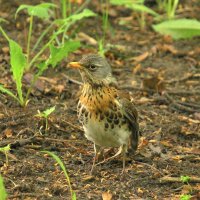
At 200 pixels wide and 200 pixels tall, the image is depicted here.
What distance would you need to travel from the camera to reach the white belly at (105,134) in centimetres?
703

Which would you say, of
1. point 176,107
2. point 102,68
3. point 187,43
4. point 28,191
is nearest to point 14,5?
point 187,43

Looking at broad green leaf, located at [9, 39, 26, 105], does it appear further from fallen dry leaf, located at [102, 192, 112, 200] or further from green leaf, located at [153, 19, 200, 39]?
green leaf, located at [153, 19, 200, 39]

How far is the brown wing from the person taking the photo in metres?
7.25

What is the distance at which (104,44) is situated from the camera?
11.0 m

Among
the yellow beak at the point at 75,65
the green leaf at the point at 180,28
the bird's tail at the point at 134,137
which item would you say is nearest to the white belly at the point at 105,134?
the bird's tail at the point at 134,137

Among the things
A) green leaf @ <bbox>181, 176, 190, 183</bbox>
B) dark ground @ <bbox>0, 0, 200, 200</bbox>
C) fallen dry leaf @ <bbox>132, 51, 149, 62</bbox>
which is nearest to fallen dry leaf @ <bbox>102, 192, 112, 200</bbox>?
dark ground @ <bbox>0, 0, 200, 200</bbox>

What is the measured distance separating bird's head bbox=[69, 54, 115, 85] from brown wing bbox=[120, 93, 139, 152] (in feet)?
0.77

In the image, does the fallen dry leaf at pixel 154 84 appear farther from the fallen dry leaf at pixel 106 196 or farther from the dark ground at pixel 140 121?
the fallen dry leaf at pixel 106 196

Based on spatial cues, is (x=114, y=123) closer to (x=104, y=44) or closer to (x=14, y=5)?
(x=104, y=44)

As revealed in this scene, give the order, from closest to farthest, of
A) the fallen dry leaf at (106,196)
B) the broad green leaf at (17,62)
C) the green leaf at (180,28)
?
the fallen dry leaf at (106,196) < the broad green leaf at (17,62) < the green leaf at (180,28)

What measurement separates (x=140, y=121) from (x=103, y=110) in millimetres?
1664

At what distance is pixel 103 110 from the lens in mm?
7066

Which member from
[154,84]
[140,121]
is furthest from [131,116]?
[154,84]

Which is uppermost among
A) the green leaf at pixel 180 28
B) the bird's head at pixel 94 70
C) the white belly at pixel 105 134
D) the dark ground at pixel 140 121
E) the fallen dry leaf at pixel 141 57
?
the bird's head at pixel 94 70
